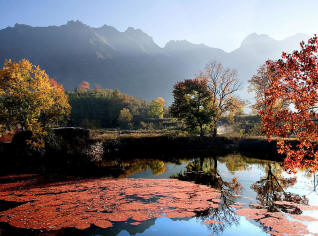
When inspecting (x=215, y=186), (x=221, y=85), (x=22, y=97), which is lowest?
(x=215, y=186)

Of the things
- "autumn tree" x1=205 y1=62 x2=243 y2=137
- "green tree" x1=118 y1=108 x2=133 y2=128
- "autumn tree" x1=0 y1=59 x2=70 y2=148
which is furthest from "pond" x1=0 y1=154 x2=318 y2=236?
"green tree" x1=118 y1=108 x2=133 y2=128

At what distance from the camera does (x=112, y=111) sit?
77.8 metres

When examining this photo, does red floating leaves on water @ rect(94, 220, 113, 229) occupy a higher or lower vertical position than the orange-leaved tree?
lower

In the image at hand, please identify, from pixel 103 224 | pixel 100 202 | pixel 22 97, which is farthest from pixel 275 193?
pixel 22 97

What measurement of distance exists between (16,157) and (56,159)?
179 inches

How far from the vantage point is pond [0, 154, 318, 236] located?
8.86 m

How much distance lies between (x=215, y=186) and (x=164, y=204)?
494cm

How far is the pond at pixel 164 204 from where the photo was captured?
886 centimetres

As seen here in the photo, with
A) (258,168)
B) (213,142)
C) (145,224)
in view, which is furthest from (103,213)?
(213,142)

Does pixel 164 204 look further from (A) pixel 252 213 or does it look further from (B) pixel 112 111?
(B) pixel 112 111

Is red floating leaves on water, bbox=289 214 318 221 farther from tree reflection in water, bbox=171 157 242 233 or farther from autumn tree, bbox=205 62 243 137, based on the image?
autumn tree, bbox=205 62 243 137

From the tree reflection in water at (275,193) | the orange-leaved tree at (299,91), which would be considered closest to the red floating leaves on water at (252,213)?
the tree reflection in water at (275,193)

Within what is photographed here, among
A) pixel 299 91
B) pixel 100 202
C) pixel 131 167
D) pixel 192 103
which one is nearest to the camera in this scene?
pixel 299 91

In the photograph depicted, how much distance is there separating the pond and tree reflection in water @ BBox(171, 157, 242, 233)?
0.04 metres
